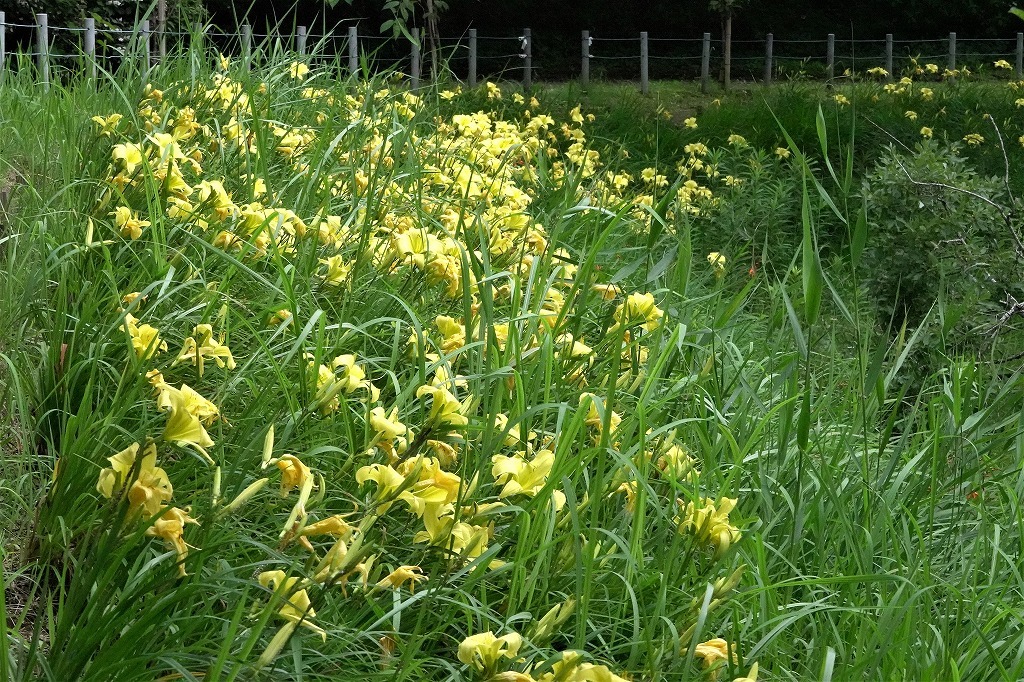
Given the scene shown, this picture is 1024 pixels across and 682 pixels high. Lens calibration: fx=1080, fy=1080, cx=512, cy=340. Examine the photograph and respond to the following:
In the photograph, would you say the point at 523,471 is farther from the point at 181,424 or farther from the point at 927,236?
the point at 927,236

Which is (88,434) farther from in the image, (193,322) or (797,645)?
(797,645)

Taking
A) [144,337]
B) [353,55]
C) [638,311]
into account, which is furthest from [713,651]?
[353,55]

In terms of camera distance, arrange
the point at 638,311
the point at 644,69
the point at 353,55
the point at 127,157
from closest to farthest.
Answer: the point at 638,311
the point at 127,157
the point at 353,55
the point at 644,69

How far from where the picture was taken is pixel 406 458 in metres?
1.37

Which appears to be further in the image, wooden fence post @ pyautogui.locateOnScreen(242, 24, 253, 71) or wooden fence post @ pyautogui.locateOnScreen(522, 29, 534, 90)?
wooden fence post @ pyautogui.locateOnScreen(522, 29, 534, 90)

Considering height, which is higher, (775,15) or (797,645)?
(775,15)

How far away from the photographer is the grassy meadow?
1313 millimetres

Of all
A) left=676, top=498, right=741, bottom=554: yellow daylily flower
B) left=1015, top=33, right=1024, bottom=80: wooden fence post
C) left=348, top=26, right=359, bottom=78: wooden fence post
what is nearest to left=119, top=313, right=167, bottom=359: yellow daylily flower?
left=676, top=498, right=741, bottom=554: yellow daylily flower

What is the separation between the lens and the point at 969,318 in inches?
189

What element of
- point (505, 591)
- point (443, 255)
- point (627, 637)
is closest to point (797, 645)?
point (627, 637)

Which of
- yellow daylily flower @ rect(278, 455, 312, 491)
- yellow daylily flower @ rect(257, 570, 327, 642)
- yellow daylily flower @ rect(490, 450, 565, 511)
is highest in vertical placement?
Answer: yellow daylily flower @ rect(278, 455, 312, 491)

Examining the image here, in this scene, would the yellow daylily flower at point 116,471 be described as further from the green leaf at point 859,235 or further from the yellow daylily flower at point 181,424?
the green leaf at point 859,235

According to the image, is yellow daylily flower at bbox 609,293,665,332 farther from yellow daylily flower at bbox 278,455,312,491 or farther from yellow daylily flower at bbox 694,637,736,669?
yellow daylily flower at bbox 278,455,312,491

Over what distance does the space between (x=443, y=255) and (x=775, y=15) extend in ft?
81.6
